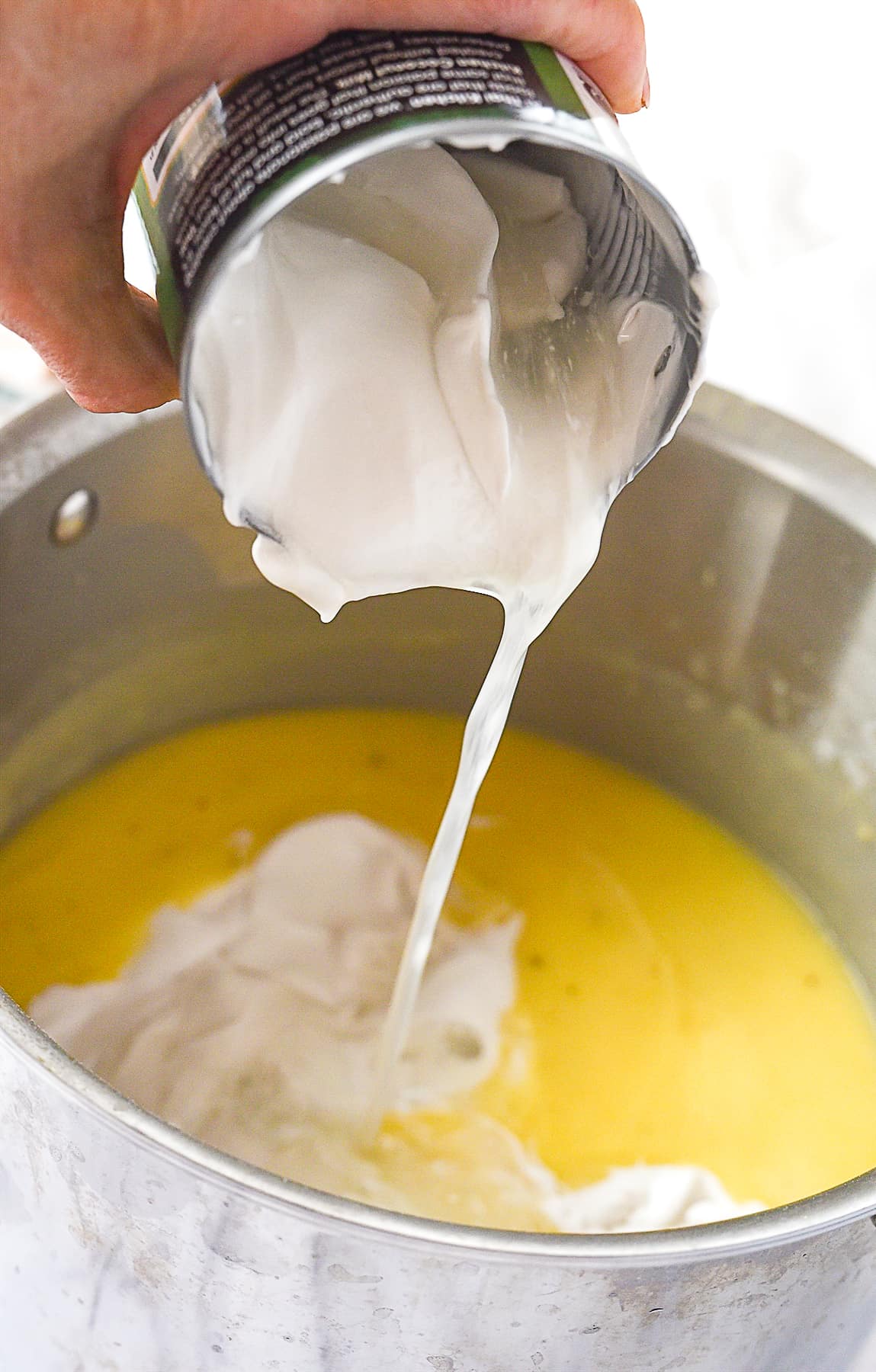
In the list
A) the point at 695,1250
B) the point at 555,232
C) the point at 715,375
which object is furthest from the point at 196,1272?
the point at 715,375

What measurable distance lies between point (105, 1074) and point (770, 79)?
105cm

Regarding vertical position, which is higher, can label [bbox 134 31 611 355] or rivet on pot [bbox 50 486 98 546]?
can label [bbox 134 31 611 355]

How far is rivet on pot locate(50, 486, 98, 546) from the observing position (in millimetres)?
995

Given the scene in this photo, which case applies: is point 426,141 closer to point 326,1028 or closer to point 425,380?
point 425,380

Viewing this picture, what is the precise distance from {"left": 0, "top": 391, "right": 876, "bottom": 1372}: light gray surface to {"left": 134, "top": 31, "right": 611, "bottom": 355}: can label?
1.08 ft

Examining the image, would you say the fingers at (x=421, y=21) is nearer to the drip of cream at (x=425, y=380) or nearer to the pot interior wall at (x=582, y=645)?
the drip of cream at (x=425, y=380)

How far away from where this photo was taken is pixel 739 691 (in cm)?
117

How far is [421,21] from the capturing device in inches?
21.6

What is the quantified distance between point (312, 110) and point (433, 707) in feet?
2.57

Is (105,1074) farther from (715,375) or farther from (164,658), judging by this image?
(715,375)

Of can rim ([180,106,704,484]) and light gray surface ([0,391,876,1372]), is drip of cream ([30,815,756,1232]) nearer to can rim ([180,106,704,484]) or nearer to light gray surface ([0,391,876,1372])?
light gray surface ([0,391,876,1372])

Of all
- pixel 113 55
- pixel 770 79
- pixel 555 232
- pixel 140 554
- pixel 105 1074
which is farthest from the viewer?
pixel 770 79

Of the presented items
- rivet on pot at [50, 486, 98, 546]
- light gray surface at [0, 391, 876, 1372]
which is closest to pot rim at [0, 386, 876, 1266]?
light gray surface at [0, 391, 876, 1372]

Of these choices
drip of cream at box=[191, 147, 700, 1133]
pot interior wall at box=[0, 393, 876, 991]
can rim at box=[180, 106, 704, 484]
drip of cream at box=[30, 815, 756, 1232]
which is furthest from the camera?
pot interior wall at box=[0, 393, 876, 991]
